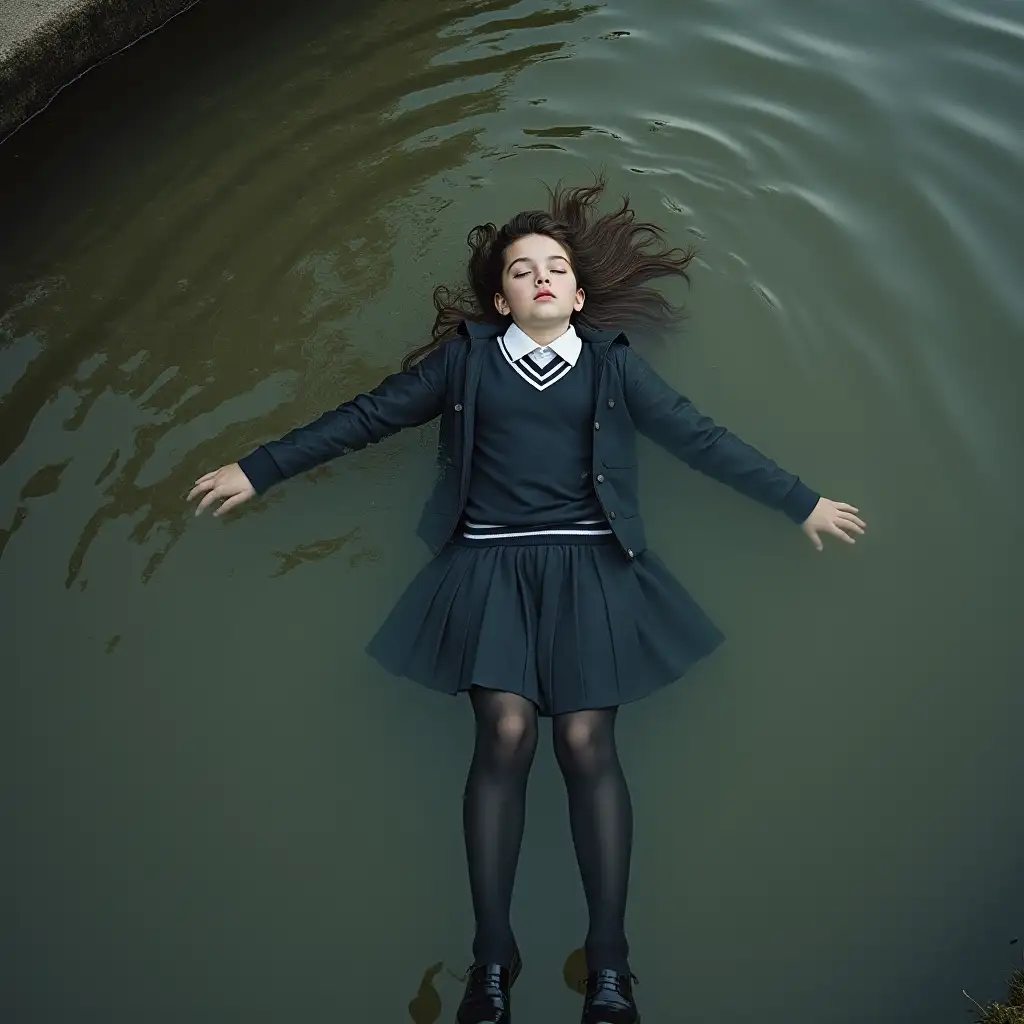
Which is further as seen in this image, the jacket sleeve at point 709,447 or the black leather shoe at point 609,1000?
the jacket sleeve at point 709,447

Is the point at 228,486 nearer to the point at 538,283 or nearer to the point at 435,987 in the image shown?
the point at 538,283

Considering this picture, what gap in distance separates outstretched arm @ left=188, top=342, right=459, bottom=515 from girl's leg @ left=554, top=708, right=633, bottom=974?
104cm

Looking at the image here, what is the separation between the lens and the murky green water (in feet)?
10.4

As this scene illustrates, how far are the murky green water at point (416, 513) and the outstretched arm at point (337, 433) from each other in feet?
1.07

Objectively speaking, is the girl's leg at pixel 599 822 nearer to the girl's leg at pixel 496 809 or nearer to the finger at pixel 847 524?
the girl's leg at pixel 496 809

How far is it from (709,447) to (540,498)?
1.68ft

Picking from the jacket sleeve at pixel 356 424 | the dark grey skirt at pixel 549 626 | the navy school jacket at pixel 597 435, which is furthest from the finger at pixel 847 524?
the jacket sleeve at pixel 356 424

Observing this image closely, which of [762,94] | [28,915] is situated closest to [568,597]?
[28,915]

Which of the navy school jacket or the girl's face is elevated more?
the girl's face

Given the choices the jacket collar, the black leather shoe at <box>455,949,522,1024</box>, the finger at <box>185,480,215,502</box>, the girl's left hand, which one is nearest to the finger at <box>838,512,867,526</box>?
the girl's left hand

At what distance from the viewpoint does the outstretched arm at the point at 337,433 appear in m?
3.47

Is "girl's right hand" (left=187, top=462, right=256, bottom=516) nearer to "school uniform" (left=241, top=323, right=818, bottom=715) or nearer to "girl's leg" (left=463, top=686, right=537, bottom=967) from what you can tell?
"school uniform" (left=241, top=323, right=818, bottom=715)

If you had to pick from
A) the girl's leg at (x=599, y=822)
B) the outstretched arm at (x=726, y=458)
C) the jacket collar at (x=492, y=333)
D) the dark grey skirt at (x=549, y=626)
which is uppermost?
the jacket collar at (x=492, y=333)

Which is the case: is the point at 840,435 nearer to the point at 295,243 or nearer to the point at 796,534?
the point at 796,534
